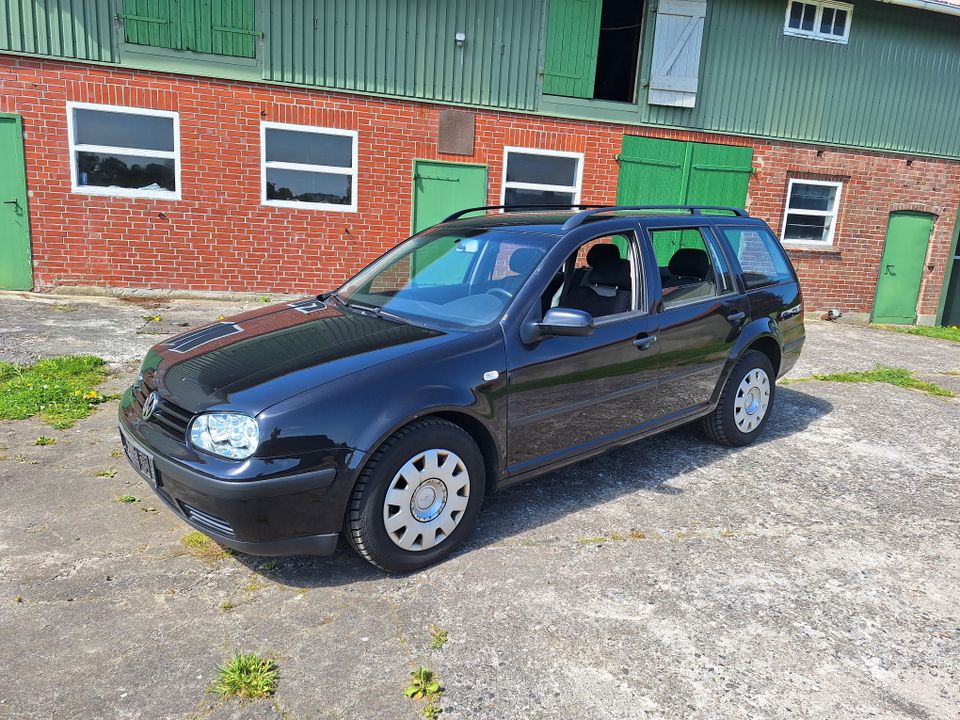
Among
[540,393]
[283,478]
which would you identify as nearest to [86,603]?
[283,478]

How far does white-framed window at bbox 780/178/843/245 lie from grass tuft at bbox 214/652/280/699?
12557mm

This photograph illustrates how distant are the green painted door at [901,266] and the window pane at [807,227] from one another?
55.8 inches

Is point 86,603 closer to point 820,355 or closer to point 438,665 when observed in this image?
point 438,665

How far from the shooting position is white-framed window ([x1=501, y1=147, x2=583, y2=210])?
11297mm

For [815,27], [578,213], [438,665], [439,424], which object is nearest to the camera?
[438,665]

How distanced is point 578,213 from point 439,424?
169cm

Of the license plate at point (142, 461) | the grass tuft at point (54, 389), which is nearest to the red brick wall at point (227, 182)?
the grass tuft at point (54, 389)

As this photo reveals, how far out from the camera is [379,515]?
2930 mm

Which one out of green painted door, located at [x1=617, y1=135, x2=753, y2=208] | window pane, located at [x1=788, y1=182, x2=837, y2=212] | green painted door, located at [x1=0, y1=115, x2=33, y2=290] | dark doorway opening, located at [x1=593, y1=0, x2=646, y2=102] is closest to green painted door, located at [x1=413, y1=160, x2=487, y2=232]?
green painted door, located at [x1=617, y1=135, x2=753, y2=208]

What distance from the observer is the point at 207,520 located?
2.85 m

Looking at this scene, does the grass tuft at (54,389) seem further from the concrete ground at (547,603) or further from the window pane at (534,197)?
the window pane at (534,197)

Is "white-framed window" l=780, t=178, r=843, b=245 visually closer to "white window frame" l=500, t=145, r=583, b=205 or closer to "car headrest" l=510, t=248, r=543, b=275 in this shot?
"white window frame" l=500, t=145, r=583, b=205

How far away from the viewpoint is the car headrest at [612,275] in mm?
4246

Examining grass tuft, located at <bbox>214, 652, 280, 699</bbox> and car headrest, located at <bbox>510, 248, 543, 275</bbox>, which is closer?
grass tuft, located at <bbox>214, 652, 280, 699</bbox>
